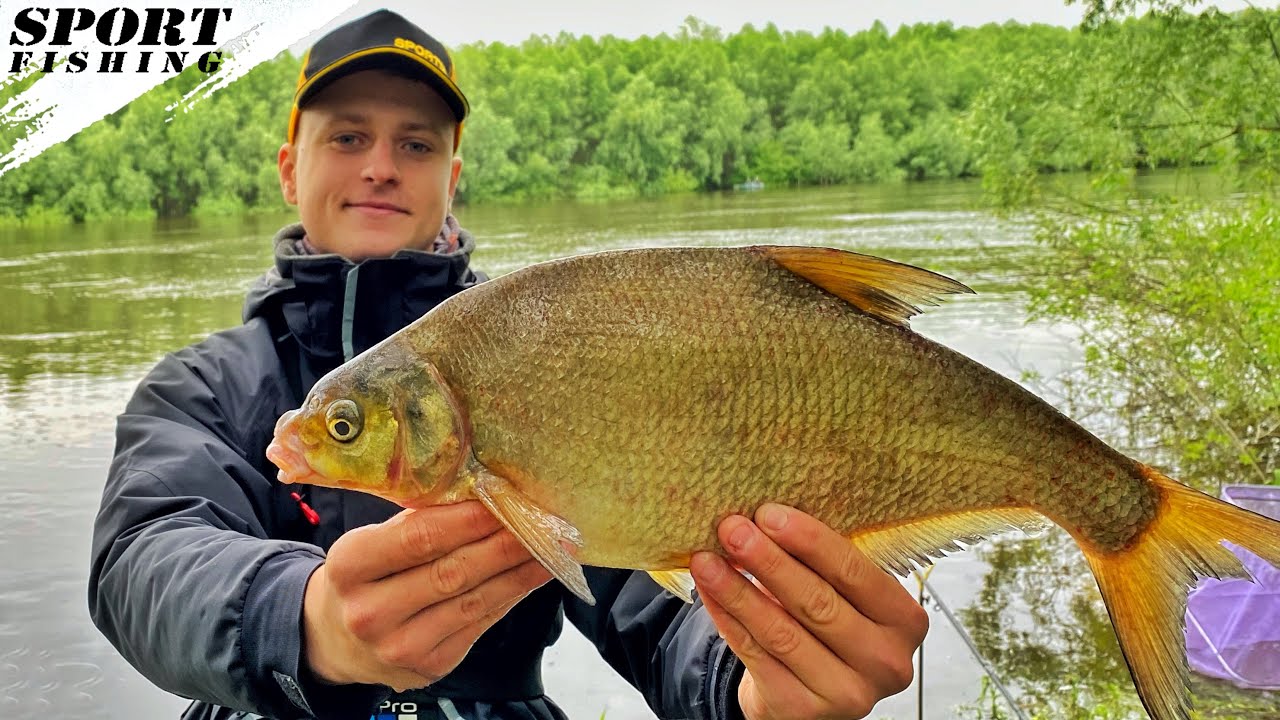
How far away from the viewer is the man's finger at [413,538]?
1.25 m

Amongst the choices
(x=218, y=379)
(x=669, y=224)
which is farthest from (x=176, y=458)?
(x=669, y=224)

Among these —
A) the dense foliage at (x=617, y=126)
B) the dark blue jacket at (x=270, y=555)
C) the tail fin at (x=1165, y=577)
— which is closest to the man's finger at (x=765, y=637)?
the dark blue jacket at (x=270, y=555)

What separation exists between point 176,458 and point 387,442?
27.7 inches

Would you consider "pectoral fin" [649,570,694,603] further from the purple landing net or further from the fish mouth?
the purple landing net

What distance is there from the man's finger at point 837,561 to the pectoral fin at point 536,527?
25cm

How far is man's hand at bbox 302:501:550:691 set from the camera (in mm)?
1262

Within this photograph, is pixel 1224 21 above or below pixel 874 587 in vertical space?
above

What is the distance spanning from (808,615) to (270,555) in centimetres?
78

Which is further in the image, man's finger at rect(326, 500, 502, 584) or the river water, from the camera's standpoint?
the river water

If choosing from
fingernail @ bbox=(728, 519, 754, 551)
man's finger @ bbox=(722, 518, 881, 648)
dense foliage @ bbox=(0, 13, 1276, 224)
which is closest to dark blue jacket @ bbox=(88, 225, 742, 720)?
man's finger @ bbox=(722, 518, 881, 648)

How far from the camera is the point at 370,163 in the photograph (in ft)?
7.54

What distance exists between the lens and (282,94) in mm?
33219

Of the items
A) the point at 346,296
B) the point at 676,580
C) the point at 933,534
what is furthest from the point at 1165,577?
the point at 346,296

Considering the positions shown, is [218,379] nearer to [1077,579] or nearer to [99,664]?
[99,664]
